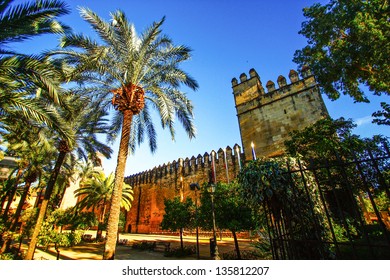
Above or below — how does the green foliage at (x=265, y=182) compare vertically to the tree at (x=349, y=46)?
below

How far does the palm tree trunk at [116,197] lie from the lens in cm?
534

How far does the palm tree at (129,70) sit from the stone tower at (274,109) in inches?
352

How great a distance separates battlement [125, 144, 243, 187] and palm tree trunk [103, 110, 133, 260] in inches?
506

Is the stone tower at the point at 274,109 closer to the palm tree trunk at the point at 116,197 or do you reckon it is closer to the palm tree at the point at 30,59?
the palm tree trunk at the point at 116,197

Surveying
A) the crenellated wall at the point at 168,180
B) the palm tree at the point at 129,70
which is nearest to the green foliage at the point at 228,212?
the palm tree at the point at 129,70

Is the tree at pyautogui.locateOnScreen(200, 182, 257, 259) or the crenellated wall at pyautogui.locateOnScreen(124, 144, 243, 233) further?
the crenellated wall at pyautogui.locateOnScreen(124, 144, 243, 233)

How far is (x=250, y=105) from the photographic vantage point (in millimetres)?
16906

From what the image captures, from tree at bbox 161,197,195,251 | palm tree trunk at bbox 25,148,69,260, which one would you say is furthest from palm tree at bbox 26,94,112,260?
tree at bbox 161,197,195,251

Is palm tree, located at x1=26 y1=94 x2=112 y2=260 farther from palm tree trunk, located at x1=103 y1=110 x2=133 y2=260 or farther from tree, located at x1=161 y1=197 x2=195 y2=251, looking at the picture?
tree, located at x1=161 y1=197 x2=195 y2=251

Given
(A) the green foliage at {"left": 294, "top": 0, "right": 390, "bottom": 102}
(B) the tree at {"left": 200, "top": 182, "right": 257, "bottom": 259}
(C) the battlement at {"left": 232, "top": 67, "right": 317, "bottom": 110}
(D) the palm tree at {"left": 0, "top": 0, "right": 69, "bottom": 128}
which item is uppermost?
(C) the battlement at {"left": 232, "top": 67, "right": 317, "bottom": 110}

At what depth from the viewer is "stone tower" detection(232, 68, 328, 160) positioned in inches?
567

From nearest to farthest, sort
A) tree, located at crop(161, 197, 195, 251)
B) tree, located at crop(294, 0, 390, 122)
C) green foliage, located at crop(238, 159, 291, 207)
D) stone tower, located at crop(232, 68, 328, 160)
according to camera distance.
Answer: green foliage, located at crop(238, 159, 291, 207) < tree, located at crop(294, 0, 390, 122) < tree, located at crop(161, 197, 195, 251) < stone tower, located at crop(232, 68, 328, 160)
